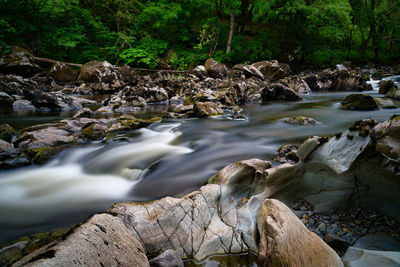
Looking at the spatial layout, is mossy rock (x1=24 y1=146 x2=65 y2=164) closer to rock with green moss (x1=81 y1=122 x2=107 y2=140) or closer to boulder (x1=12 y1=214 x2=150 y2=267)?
rock with green moss (x1=81 y1=122 x2=107 y2=140)

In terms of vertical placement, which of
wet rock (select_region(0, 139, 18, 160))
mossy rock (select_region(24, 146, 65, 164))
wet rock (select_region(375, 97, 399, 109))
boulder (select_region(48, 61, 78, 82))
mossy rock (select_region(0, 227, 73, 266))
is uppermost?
boulder (select_region(48, 61, 78, 82))

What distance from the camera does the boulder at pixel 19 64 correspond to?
1333 cm

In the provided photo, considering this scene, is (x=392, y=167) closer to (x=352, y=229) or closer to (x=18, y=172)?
(x=352, y=229)

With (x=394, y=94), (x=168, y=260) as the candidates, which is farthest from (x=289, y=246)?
(x=394, y=94)

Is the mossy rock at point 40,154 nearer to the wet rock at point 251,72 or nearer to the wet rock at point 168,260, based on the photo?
the wet rock at point 168,260

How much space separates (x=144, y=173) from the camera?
3.76 m

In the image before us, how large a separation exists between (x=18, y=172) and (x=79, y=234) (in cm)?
280

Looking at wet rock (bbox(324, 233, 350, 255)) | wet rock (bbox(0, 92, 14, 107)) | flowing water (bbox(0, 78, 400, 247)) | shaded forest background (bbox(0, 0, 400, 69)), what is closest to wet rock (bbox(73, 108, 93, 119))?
flowing water (bbox(0, 78, 400, 247))

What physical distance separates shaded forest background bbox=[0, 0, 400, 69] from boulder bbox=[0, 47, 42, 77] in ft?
8.04

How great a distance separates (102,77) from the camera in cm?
1316

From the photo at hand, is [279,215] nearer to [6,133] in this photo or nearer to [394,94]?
[6,133]

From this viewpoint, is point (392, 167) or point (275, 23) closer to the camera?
point (392, 167)

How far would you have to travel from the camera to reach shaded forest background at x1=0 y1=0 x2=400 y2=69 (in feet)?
56.4

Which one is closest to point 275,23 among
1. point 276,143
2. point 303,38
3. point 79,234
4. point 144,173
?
point 303,38
